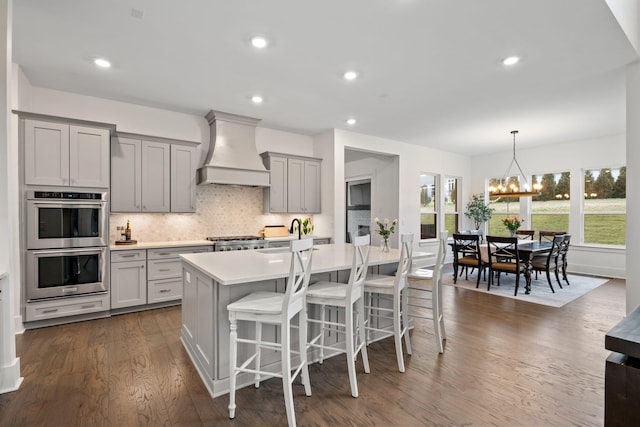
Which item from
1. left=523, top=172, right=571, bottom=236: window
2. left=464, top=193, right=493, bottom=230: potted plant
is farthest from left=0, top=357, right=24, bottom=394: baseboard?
left=523, top=172, right=571, bottom=236: window

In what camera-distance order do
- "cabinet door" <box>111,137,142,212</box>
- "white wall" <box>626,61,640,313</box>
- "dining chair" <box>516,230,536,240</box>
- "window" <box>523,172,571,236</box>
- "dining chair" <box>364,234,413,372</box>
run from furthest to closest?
"window" <box>523,172,571,236</box> → "dining chair" <box>516,230,536,240</box> → "cabinet door" <box>111,137,142,212</box> → "white wall" <box>626,61,640,313</box> → "dining chair" <box>364,234,413,372</box>

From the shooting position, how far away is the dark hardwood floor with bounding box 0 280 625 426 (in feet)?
6.67

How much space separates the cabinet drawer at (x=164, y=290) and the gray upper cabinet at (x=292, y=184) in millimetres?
1910

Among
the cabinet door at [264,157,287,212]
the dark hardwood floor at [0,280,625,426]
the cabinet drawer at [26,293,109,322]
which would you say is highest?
the cabinet door at [264,157,287,212]

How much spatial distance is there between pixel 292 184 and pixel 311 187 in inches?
16.6

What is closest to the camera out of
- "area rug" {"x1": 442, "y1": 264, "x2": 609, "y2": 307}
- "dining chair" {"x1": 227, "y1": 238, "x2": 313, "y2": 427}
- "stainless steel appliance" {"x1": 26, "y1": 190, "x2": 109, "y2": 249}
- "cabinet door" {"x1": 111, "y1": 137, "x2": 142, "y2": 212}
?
"dining chair" {"x1": 227, "y1": 238, "x2": 313, "y2": 427}

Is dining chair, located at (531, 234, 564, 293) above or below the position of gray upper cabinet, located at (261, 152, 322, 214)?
below

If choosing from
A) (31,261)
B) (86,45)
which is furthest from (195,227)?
(86,45)

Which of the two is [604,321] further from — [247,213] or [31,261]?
[31,261]

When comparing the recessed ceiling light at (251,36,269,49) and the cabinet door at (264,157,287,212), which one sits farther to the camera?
the cabinet door at (264,157,287,212)

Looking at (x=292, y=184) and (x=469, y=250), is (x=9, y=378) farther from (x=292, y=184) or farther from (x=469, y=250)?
(x=469, y=250)

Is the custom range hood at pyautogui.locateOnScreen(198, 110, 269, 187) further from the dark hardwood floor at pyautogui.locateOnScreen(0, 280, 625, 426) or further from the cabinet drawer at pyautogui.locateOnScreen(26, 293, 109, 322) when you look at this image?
the dark hardwood floor at pyautogui.locateOnScreen(0, 280, 625, 426)

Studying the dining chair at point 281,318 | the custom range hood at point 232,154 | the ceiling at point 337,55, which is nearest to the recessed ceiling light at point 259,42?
the ceiling at point 337,55

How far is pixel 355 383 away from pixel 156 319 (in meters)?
2.79
